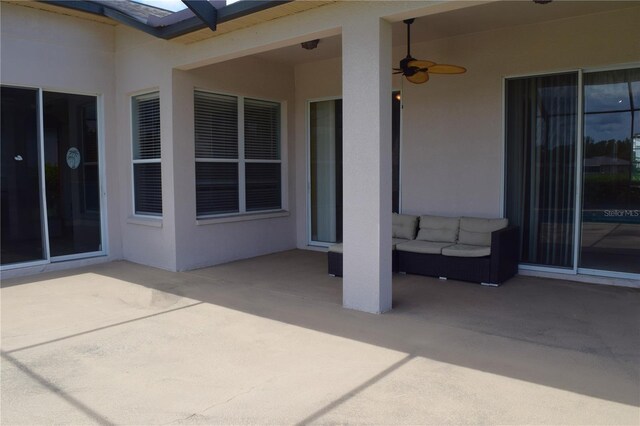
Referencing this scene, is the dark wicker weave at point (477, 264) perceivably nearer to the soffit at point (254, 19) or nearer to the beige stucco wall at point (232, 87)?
the beige stucco wall at point (232, 87)

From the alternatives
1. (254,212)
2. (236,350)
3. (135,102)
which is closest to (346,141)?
(236,350)

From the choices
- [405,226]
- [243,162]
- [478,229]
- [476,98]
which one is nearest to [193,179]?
[243,162]

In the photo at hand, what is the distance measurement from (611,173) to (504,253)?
1.54m

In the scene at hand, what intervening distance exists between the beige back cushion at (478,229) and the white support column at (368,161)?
189 centimetres

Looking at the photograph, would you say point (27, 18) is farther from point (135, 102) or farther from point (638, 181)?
point (638, 181)

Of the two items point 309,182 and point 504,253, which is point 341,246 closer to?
point 504,253

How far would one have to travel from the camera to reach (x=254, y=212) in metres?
7.93

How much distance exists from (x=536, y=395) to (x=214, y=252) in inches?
202

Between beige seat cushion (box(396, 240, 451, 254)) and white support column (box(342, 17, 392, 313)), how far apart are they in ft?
4.86

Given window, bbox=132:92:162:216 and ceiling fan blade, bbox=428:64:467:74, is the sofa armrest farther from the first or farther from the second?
window, bbox=132:92:162:216

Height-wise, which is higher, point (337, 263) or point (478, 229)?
point (478, 229)

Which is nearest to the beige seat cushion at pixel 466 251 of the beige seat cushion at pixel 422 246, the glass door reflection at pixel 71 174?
the beige seat cushion at pixel 422 246

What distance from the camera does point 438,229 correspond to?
21.5 ft

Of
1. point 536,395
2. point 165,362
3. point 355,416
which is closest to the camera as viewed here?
point 355,416
